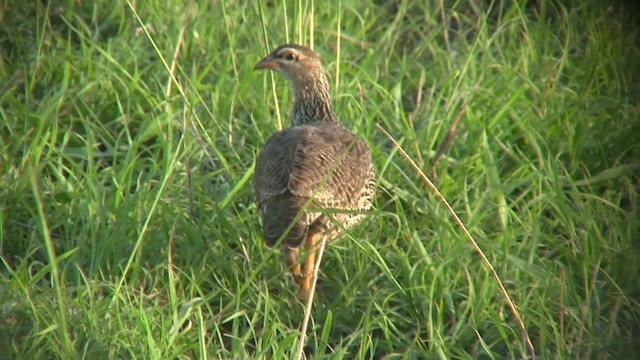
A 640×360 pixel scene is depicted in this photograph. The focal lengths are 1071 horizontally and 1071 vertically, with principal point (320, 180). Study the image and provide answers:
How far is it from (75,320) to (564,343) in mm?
2005

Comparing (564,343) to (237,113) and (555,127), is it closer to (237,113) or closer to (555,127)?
(555,127)

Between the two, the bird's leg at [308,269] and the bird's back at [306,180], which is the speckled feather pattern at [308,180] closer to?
the bird's back at [306,180]

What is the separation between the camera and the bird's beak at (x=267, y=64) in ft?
19.2

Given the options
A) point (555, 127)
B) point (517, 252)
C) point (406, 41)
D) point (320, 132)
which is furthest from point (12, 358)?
point (406, 41)

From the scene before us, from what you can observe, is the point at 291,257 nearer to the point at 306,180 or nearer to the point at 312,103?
the point at 306,180

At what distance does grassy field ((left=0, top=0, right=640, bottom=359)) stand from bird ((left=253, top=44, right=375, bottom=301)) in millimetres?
142

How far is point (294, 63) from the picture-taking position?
5.91 m

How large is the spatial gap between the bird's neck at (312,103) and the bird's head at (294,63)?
31 millimetres

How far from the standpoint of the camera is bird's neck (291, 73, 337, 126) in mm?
6031

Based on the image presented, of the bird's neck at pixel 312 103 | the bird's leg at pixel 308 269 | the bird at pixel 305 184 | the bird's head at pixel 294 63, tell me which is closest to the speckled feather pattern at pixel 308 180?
the bird at pixel 305 184

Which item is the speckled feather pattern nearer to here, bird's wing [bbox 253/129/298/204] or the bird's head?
bird's wing [bbox 253/129/298/204]

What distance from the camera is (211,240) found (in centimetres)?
522

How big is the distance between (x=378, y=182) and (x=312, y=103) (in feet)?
2.92

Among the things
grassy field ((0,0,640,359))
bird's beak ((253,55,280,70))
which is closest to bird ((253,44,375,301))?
bird's beak ((253,55,280,70))
